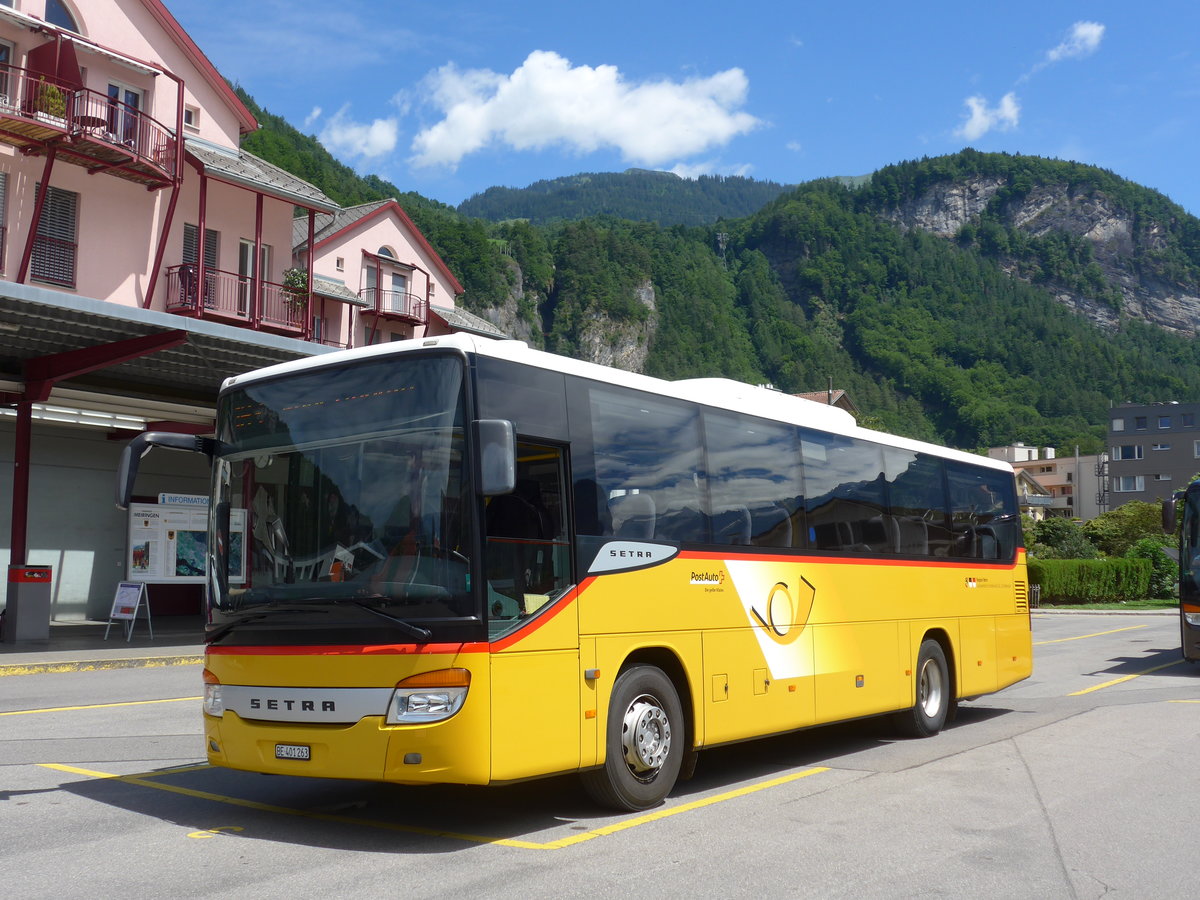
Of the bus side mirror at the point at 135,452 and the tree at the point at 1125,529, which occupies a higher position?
the tree at the point at 1125,529

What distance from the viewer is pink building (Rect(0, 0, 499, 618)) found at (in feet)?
70.1

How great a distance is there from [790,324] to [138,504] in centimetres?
15129

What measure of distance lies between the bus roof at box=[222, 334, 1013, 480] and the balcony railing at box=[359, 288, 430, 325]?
33.7 m

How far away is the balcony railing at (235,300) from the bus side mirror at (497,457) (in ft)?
73.9

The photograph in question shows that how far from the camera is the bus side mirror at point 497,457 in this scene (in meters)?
6.19

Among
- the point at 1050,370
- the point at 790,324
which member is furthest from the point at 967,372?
the point at 790,324

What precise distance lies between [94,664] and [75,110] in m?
12.9

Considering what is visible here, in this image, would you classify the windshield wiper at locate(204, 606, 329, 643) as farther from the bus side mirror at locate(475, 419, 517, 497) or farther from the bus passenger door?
the bus side mirror at locate(475, 419, 517, 497)

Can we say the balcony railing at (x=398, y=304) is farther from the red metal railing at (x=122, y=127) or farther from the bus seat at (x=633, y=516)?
the bus seat at (x=633, y=516)

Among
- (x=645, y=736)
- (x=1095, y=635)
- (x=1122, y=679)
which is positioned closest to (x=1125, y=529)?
(x=1095, y=635)

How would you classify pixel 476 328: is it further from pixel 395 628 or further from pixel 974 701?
pixel 395 628

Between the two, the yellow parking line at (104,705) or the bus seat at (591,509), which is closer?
the bus seat at (591,509)

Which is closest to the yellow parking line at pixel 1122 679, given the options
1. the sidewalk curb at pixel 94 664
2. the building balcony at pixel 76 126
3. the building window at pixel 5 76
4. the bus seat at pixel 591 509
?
the bus seat at pixel 591 509

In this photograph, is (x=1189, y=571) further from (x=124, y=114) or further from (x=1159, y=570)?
(x=1159, y=570)
